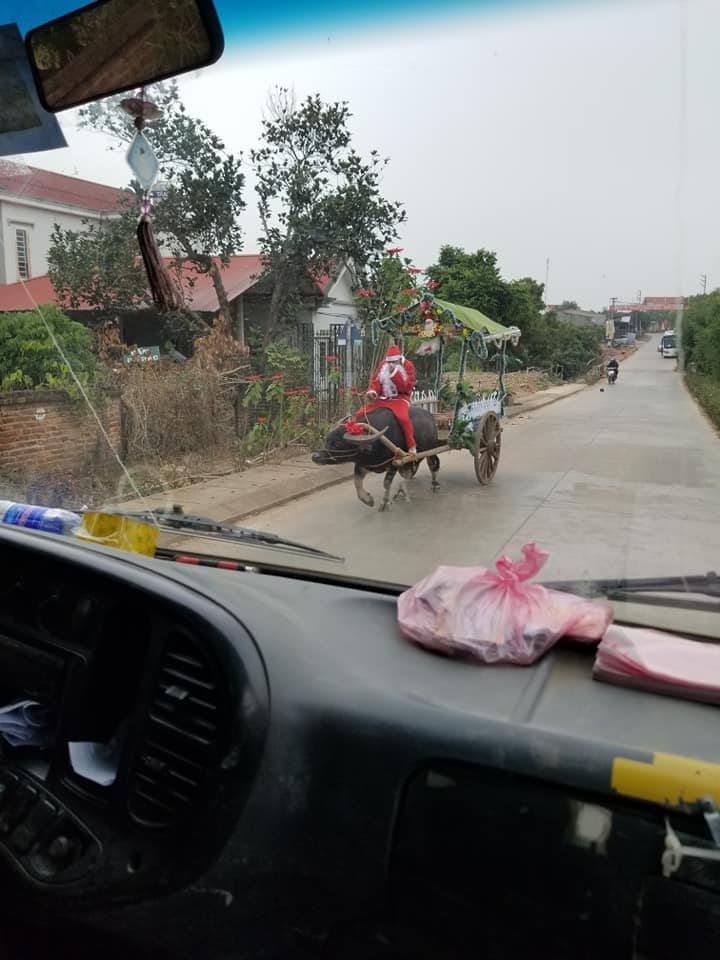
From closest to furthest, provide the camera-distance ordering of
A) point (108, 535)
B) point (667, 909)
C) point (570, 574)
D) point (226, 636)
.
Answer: point (667, 909) → point (226, 636) → point (570, 574) → point (108, 535)

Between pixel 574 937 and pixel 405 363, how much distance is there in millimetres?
1814

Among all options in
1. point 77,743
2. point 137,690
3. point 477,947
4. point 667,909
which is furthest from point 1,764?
point 667,909

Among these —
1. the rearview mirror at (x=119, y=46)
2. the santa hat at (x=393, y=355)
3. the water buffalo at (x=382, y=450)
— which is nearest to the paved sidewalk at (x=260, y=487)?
the water buffalo at (x=382, y=450)

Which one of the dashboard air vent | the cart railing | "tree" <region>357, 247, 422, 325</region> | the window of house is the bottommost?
the dashboard air vent

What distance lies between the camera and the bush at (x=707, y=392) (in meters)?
2.28

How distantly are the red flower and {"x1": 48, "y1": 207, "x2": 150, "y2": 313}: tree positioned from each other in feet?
2.60

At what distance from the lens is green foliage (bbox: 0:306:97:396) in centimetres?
288

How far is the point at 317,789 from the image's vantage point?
153 cm

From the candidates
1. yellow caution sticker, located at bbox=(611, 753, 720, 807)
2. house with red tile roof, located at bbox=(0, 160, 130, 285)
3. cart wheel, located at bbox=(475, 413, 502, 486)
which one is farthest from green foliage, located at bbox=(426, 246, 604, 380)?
yellow caution sticker, located at bbox=(611, 753, 720, 807)

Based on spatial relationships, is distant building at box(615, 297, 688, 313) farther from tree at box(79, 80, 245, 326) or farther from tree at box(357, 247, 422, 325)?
tree at box(79, 80, 245, 326)

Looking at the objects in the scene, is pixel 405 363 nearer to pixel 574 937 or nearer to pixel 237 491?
pixel 237 491

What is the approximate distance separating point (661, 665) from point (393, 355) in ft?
4.77

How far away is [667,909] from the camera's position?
3.96 feet

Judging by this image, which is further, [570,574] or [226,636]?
[570,574]
